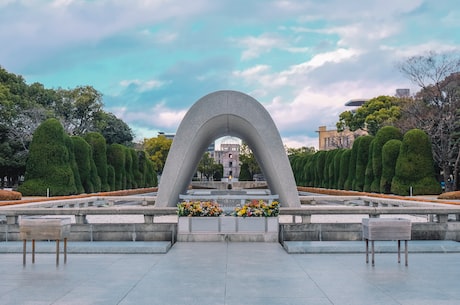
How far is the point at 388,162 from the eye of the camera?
3050 cm

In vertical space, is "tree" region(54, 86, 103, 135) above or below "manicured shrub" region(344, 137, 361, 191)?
above

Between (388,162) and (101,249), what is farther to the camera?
(388,162)

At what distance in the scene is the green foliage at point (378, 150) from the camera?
105ft

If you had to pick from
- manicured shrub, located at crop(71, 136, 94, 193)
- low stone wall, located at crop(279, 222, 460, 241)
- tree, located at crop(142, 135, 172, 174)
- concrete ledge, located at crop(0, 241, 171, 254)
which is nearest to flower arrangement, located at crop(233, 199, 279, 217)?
low stone wall, located at crop(279, 222, 460, 241)

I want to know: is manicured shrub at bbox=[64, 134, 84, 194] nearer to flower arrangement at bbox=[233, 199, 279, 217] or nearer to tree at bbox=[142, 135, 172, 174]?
flower arrangement at bbox=[233, 199, 279, 217]

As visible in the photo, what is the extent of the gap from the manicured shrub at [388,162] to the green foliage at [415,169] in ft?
3.79

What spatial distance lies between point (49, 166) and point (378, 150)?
2137 cm

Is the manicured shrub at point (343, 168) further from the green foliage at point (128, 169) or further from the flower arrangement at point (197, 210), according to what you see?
the flower arrangement at point (197, 210)

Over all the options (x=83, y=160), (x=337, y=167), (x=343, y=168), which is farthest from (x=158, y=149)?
(x=83, y=160)

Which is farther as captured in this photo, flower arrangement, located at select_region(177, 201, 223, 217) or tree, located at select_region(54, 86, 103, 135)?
tree, located at select_region(54, 86, 103, 135)

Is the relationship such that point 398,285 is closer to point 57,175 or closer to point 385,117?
point 57,175

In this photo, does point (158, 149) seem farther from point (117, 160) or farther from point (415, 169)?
point (415, 169)

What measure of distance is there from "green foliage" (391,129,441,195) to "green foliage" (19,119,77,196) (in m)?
20.0

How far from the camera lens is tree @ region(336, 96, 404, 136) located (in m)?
49.5
